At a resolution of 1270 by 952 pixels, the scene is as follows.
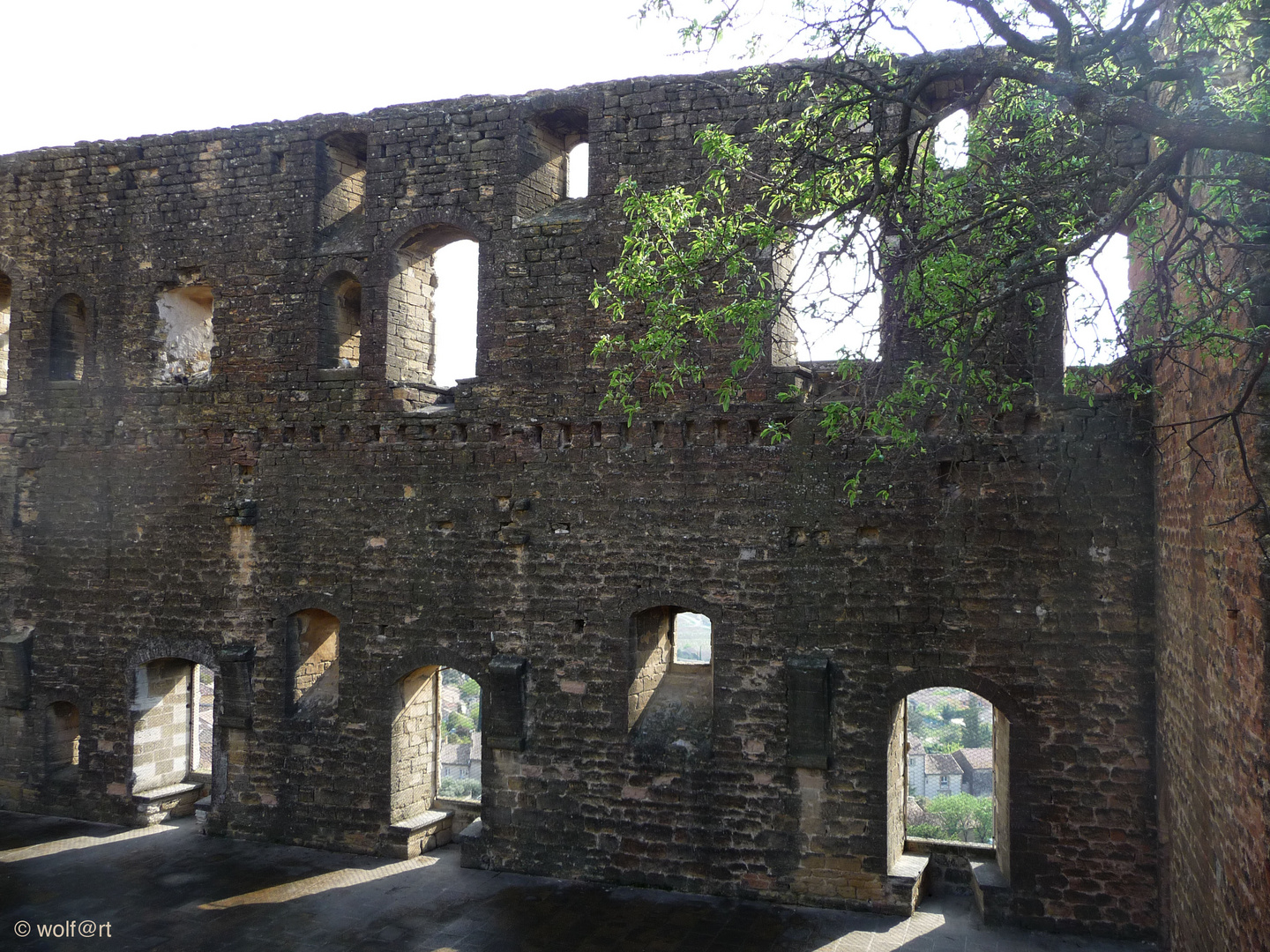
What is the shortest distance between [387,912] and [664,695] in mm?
3331

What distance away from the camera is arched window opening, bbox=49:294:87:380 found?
466 inches

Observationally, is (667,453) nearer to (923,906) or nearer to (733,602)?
(733,602)

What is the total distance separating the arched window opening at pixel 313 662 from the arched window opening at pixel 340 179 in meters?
4.60

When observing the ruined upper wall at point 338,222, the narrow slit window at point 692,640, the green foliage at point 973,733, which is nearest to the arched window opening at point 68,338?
the ruined upper wall at point 338,222

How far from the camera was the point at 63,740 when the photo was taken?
11.8 m

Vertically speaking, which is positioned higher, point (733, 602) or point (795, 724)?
point (733, 602)

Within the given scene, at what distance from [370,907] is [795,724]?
173 inches

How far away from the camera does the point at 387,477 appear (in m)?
10.2

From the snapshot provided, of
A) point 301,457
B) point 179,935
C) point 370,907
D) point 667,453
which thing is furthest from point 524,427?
point 179,935

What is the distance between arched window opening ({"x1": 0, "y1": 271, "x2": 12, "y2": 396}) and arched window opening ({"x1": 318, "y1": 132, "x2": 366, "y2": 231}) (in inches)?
193

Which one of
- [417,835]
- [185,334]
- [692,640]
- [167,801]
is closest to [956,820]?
[417,835]

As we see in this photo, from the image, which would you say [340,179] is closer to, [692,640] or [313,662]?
[313,662]

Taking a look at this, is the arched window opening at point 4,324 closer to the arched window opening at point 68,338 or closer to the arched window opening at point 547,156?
the arched window opening at point 68,338

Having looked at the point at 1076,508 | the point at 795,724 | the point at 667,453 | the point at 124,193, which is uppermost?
the point at 124,193
